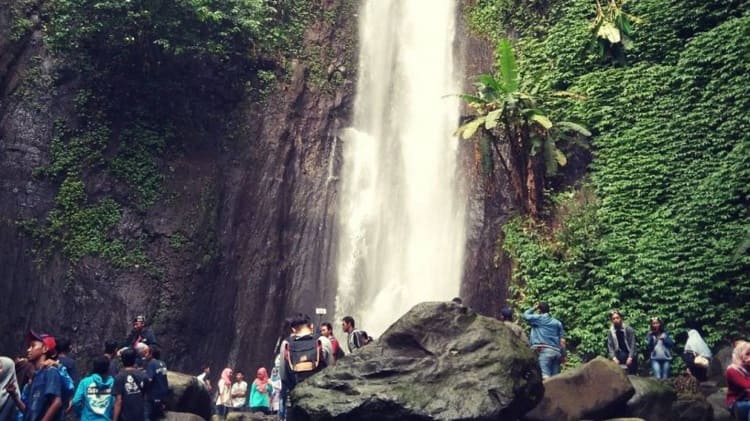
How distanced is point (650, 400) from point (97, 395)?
7361 mm

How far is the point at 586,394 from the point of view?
30.7 feet

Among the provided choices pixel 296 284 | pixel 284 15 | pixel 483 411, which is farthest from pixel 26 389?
pixel 284 15

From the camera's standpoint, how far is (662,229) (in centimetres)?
1532

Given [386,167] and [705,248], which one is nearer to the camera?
[705,248]

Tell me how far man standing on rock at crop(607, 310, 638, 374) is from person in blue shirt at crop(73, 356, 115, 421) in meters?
8.11

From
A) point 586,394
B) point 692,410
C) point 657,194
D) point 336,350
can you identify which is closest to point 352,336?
point 336,350

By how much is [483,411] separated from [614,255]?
843cm

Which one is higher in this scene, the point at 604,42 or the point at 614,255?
the point at 604,42

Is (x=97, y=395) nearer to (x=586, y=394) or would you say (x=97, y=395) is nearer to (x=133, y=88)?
(x=586, y=394)

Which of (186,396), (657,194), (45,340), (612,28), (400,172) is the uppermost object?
(612,28)

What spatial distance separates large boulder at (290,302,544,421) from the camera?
27.8ft

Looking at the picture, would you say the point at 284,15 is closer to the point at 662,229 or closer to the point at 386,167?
the point at 386,167

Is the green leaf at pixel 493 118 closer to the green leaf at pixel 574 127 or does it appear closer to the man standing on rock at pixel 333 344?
the green leaf at pixel 574 127

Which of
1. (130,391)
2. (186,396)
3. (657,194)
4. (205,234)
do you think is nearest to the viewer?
(130,391)
